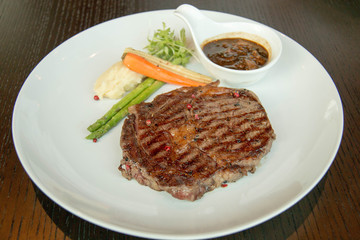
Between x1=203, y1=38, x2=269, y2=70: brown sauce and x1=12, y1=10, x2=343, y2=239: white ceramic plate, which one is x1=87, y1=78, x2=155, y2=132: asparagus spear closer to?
x1=12, y1=10, x2=343, y2=239: white ceramic plate

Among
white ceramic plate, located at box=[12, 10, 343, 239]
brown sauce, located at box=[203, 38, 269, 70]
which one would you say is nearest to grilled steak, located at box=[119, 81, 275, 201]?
white ceramic plate, located at box=[12, 10, 343, 239]

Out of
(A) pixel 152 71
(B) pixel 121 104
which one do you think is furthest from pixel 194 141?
(A) pixel 152 71

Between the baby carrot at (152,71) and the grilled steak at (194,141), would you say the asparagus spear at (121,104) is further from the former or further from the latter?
the grilled steak at (194,141)

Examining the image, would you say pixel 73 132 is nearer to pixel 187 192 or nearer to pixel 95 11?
pixel 187 192

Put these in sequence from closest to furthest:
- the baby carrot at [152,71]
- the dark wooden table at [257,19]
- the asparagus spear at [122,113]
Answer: the dark wooden table at [257,19] → the asparagus spear at [122,113] → the baby carrot at [152,71]

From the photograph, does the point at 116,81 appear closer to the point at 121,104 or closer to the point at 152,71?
the point at 121,104

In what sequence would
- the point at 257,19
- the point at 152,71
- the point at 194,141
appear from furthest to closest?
the point at 257,19, the point at 152,71, the point at 194,141

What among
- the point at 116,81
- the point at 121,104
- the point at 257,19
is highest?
the point at 116,81

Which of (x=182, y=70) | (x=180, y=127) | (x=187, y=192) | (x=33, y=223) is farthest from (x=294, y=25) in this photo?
(x=33, y=223)

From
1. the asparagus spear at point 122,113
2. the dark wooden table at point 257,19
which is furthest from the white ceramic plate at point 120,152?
the dark wooden table at point 257,19
